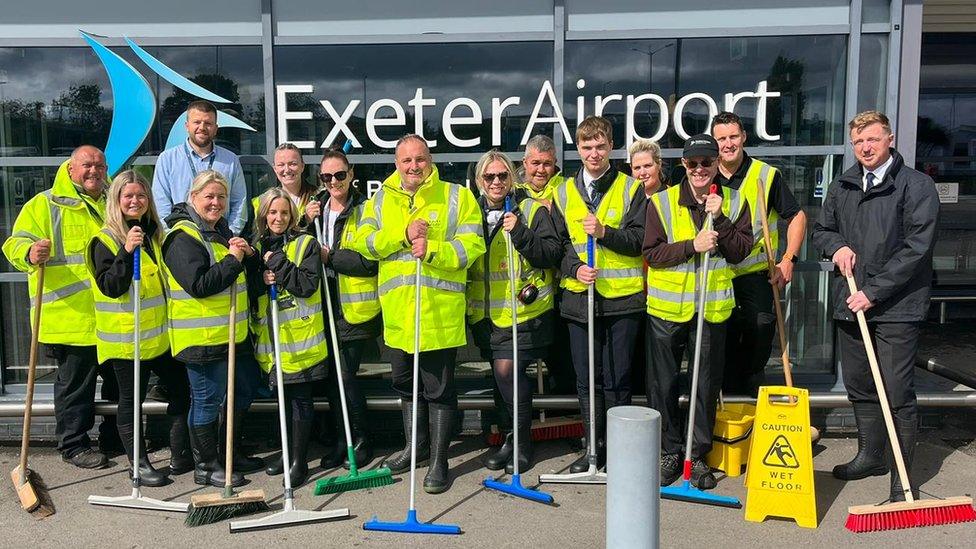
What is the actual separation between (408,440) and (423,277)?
106cm

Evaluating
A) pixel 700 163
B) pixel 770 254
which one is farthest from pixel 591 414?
pixel 700 163

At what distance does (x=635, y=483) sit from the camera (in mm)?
2648

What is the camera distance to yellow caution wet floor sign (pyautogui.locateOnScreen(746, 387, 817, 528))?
392 cm

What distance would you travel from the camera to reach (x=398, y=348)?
4.37 metres

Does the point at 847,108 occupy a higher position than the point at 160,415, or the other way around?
the point at 847,108

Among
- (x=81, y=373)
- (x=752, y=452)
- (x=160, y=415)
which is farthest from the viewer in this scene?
(x=160, y=415)

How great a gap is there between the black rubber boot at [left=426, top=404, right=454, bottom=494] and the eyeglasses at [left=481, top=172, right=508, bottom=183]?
131 cm

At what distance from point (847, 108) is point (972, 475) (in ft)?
8.16

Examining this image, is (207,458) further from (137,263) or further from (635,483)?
(635,483)

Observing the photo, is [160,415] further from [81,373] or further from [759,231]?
[759,231]

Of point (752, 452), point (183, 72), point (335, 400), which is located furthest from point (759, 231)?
point (183, 72)

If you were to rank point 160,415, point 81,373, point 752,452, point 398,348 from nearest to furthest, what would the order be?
point 752,452
point 398,348
point 81,373
point 160,415

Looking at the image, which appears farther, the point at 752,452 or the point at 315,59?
the point at 315,59

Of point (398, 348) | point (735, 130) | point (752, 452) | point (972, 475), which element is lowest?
point (972, 475)
